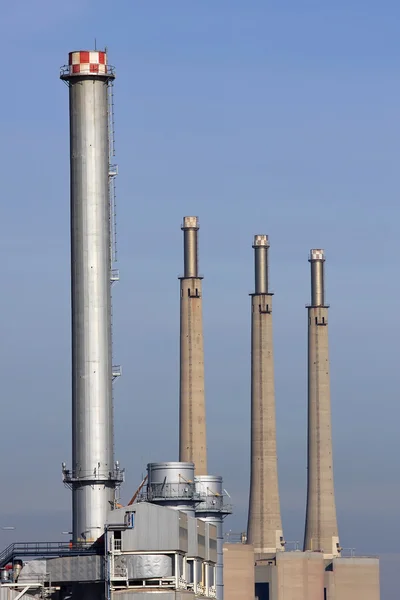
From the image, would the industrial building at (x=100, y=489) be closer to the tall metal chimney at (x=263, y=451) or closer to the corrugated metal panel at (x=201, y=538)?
the corrugated metal panel at (x=201, y=538)

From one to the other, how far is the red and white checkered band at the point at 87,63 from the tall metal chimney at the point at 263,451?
201 ft

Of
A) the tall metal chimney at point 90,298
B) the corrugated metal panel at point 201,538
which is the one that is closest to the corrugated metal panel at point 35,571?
the tall metal chimney at point 90,298

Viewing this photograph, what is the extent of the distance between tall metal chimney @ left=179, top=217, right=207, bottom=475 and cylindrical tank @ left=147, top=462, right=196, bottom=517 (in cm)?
4122

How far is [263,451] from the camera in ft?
424

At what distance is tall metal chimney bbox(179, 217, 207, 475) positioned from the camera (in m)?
122

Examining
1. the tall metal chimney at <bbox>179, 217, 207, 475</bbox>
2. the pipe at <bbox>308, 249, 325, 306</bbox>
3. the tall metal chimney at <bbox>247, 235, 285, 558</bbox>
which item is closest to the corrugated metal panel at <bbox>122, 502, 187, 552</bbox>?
the tall metal chimney at <bbox>179, 217, 207, 475</bbox>

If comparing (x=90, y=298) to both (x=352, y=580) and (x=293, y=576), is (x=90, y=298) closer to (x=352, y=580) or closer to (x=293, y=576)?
(x=293, y=576)

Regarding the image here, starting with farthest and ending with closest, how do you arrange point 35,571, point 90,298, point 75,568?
point 90,298 → point 35,571 → point 75,568

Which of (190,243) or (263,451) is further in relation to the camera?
(190,243)

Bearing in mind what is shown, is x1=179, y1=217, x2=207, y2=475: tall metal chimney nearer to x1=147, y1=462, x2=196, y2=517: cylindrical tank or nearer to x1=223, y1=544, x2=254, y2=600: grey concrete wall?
x1=223, y1=544, x2=254, y2=600: grey concrete wall

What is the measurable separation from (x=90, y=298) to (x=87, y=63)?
1014 cm

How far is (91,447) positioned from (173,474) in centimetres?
1019

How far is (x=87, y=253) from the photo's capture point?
70750 millimetres

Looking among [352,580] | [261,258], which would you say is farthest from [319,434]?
[261,258]
